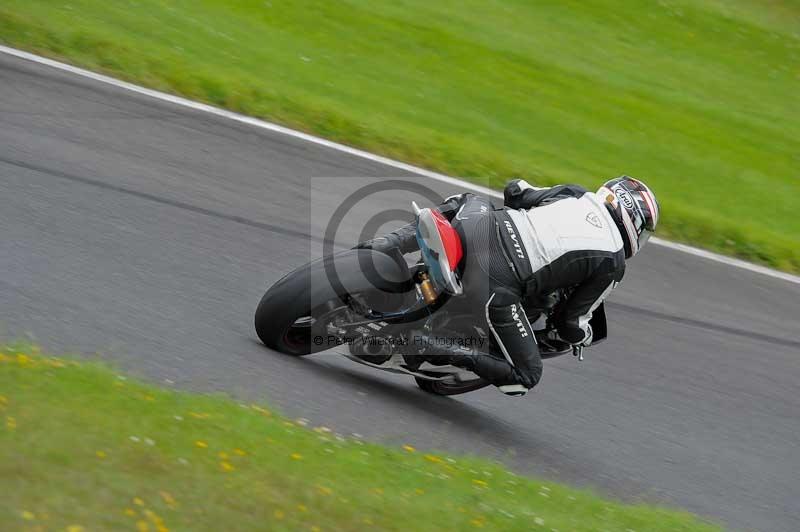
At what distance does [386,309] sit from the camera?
21.3ft

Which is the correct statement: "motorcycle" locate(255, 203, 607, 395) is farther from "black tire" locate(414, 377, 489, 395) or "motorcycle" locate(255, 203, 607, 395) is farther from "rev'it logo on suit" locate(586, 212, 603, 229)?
"rev'it logo on suit" locate(586, 212, 603, 229)

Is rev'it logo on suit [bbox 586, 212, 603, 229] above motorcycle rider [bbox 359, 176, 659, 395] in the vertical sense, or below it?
above

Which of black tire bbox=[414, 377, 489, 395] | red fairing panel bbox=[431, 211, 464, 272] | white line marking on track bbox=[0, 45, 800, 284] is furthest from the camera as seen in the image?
white line marking on track bbox=[0, 45, 800, 284]

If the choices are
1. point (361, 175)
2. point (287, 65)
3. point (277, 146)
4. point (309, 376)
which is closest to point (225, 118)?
point (277, 146)

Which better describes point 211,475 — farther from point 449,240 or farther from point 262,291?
point 262,291

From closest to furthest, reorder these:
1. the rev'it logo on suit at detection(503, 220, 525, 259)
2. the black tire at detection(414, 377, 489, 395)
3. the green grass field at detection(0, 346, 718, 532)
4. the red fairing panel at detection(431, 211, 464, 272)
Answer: the green grass field at detection(0, 346, 718, 532), the red fairing panel at detection(431, 211, 464, 272), the rev'it logo on suit at detection(503, 220, 525, 259), the black tire at detection(414, 377, 489, 395)

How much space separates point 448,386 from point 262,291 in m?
1.47

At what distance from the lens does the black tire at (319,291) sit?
624cm

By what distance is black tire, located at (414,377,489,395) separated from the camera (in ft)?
23.2

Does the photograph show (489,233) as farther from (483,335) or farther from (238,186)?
(238,186)

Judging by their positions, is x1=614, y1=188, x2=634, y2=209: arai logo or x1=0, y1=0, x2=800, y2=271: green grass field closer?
x1=614, y1=188, x2=634, y2=209: arai logo

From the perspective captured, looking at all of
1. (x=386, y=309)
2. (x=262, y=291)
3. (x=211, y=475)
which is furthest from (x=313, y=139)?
(x=211, y=475)

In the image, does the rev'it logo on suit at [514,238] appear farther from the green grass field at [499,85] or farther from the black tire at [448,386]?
the green grass field at [499,85]

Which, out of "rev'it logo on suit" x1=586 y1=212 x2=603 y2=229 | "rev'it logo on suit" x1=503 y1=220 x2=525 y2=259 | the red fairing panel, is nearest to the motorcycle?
the red fairing panel
